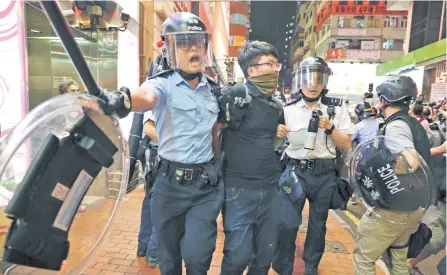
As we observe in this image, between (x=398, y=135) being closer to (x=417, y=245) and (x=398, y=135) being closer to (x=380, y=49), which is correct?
(x=417, y=245)

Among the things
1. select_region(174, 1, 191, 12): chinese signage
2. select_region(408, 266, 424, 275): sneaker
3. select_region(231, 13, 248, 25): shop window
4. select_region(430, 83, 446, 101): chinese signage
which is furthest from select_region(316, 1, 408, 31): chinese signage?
select_region(408, 266, 424, 275): sneaker

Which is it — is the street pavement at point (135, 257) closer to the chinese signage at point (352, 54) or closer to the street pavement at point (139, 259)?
the street pavement at point (139, 259)

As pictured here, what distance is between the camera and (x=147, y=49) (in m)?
8.44

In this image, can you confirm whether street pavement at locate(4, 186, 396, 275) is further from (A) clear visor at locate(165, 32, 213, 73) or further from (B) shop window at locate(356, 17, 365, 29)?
(B) shop window at locate(356, 17, 365, 29)

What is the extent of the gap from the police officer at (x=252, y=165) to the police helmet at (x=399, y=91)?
89 cm

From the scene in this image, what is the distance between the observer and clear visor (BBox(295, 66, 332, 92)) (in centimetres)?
323

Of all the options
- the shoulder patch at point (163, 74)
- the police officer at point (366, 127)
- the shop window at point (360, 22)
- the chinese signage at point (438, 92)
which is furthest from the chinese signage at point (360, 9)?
the shoulder patch at point (163, 74)

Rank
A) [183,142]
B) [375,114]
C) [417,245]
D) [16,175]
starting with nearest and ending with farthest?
1. [16,175]
2. [183,142]
3. [417,245]
4. [375,114]

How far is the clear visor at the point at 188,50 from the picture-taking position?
7.71ft

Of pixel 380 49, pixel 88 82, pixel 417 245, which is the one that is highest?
pixel 380 49

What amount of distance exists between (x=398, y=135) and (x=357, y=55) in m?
37.5

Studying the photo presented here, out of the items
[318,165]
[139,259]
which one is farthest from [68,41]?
[139,259]

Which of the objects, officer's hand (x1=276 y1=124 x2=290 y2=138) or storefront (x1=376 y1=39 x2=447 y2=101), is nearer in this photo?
officer's hand (x1=276 y1=124 x2=290 y2=138)

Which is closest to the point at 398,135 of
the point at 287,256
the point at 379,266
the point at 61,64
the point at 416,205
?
the point at 416,205
